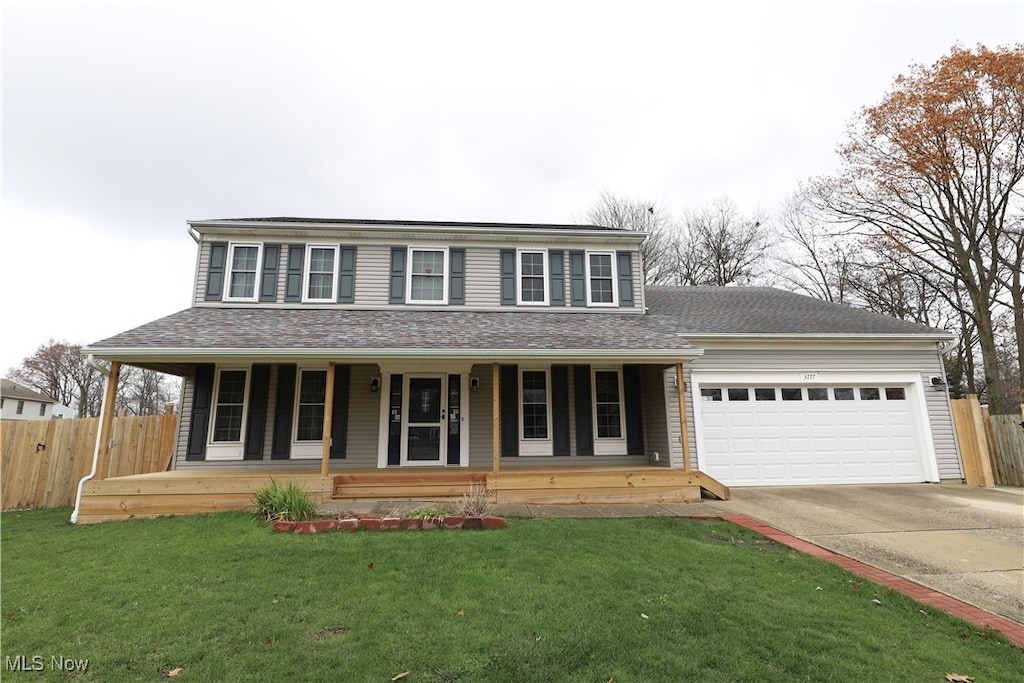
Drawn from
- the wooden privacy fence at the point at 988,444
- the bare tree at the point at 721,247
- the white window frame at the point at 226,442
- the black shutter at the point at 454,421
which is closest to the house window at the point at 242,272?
the white window frame at the point at 226,442

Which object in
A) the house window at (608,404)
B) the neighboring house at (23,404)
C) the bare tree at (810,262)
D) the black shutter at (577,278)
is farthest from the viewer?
the neighboring house at (23,404)

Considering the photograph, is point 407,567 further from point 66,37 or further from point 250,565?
point 66,37

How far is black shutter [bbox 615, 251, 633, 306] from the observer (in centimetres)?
1147

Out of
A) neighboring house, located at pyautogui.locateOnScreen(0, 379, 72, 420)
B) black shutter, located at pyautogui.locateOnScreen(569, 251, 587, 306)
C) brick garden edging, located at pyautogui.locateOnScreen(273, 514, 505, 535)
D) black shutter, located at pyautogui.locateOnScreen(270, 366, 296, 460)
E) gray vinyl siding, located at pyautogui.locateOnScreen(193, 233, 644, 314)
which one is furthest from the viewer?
neighboring house, located at pyautogui.locateOnScreen(0, 379, 72, 420)

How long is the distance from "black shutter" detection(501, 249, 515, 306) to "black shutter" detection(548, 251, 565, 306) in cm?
94

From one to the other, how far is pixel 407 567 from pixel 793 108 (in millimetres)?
17882

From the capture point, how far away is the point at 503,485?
329 inches

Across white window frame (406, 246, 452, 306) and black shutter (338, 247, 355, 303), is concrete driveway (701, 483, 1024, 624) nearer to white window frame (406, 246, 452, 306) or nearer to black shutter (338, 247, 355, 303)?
white window frame (406, 246, 452, 306)

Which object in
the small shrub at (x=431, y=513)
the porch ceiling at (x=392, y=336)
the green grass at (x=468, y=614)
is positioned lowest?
the green grass at (x=468, y=614)

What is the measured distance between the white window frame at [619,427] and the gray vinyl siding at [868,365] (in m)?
1.43

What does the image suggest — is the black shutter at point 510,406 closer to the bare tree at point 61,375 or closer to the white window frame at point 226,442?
the white window frame at point 226,442

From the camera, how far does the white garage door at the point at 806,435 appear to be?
33.2ft

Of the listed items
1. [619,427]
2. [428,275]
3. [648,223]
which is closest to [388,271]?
[428,275]

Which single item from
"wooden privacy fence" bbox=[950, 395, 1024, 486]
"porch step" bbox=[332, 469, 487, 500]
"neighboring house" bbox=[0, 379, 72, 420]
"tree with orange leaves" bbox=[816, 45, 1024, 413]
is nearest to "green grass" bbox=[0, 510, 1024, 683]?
"porch step" bbox=[332, 469, 487, 500]
